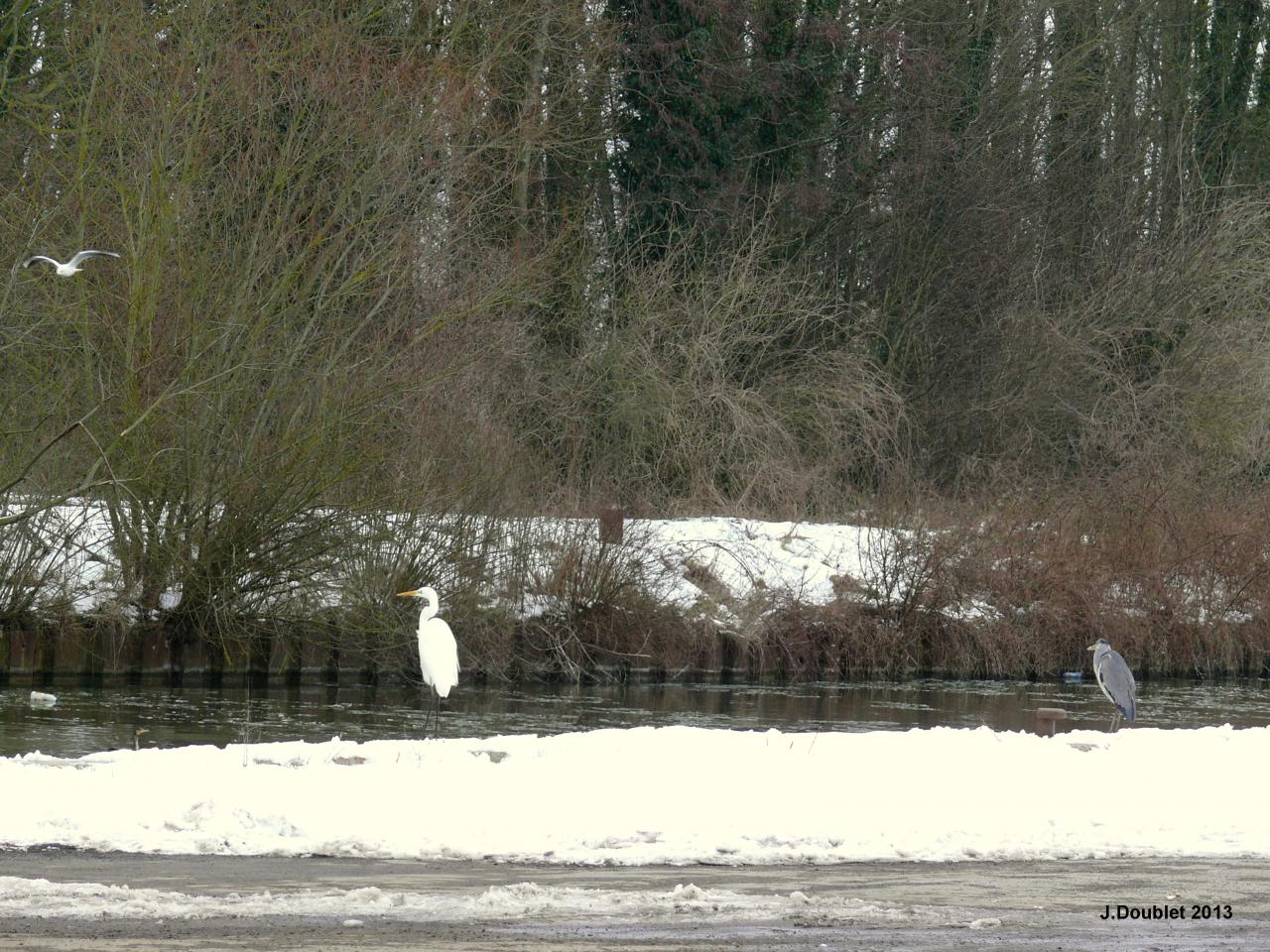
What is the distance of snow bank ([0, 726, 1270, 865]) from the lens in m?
7.96

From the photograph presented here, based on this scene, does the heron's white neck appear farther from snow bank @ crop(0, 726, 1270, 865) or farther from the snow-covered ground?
snow bank @ crop(0, 726, 1270, 865)

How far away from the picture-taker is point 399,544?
62.6 ft

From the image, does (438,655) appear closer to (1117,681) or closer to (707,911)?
(1117,681)

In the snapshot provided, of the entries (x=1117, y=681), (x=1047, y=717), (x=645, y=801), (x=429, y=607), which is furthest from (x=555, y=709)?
(x=645, y=801)

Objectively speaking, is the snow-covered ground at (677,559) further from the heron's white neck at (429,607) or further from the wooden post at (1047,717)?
the wooden post at (1047,717)

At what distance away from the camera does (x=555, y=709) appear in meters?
17.7

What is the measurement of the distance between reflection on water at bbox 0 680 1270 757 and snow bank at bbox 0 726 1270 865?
4168mm

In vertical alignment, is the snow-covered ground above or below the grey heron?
above

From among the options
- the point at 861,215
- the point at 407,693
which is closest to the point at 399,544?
A: the point at 407,693

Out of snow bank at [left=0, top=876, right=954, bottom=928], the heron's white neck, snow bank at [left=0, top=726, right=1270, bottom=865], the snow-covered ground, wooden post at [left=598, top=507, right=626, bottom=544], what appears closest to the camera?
snow bank at [left=0, top=876, right=954, bottom=928]

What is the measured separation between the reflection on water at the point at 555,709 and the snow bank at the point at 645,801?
4.17m

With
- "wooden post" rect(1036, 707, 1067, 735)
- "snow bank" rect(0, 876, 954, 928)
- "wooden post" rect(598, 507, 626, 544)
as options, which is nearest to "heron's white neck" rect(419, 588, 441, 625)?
"wooden post" rect(598, 507, 626, 544)

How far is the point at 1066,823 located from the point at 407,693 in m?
11.0

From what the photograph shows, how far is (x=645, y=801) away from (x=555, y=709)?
894 centimetres
